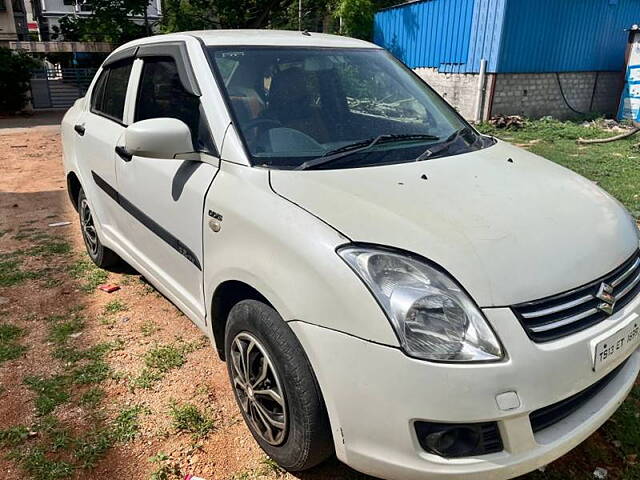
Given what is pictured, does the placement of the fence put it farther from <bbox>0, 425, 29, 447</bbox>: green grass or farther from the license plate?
the license plate

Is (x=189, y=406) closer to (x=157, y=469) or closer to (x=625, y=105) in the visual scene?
(x=157, y=469)

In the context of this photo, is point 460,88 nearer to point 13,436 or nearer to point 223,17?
point 223,17

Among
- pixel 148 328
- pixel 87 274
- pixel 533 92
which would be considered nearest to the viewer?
pixel 148 328

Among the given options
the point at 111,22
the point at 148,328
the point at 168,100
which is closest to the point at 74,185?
the point at 148,328

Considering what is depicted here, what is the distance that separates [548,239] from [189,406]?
6.28 ft

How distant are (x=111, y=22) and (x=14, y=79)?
428 cm

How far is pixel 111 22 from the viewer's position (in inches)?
746

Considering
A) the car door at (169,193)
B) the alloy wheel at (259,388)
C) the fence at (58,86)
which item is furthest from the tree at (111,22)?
the alloy wheel at (259,388)

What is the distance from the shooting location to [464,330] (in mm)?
1685

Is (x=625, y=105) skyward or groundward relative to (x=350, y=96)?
groundward

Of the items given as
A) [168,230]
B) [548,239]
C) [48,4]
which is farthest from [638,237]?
[48,4]

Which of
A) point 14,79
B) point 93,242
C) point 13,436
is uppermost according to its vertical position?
point 14,79

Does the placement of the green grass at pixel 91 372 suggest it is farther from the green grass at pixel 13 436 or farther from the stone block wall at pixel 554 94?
the stone block wall at pixel 554 94

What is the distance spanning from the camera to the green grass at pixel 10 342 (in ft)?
10.4
